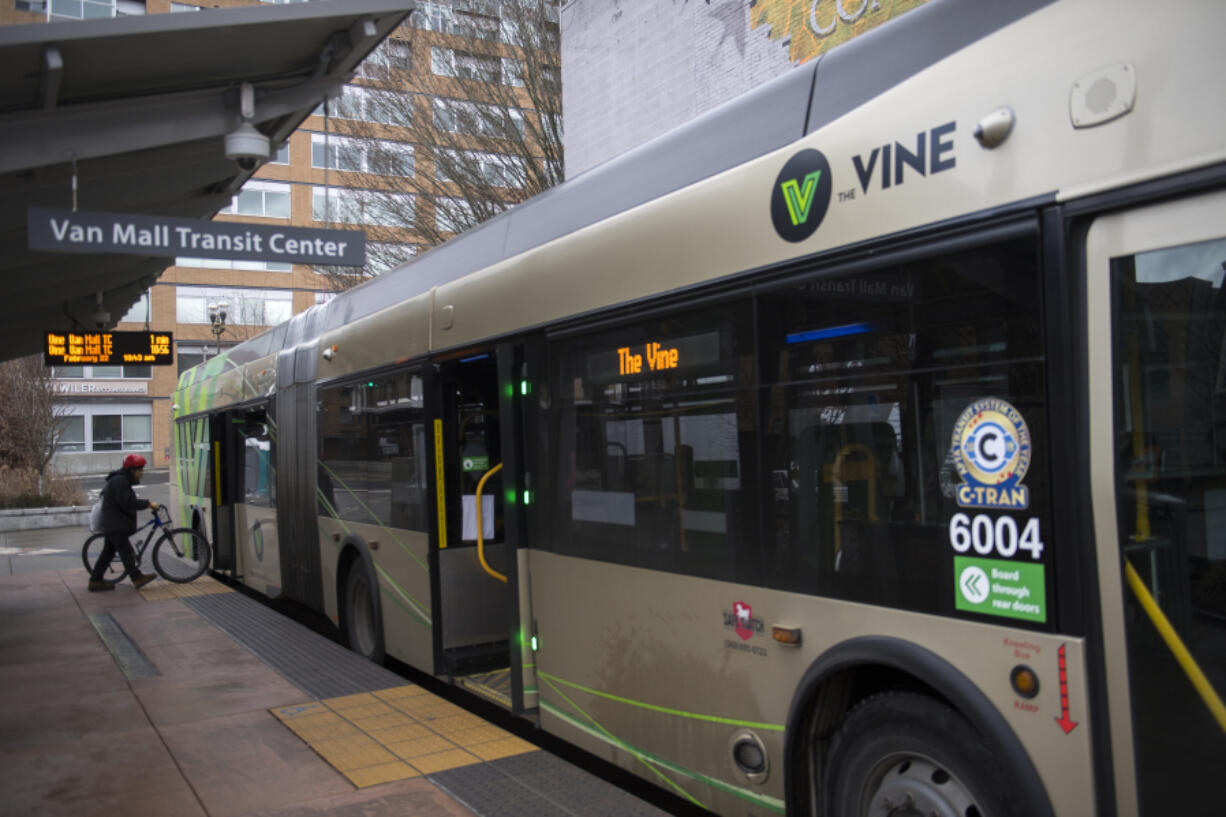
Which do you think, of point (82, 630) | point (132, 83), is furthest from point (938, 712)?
point (82, 630)

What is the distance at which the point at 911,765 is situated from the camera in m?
3.19

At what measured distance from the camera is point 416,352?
6996 millimetres

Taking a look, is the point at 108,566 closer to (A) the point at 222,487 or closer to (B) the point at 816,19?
(A) the point at 222,487

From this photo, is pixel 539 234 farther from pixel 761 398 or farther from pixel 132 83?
pixel 132 83

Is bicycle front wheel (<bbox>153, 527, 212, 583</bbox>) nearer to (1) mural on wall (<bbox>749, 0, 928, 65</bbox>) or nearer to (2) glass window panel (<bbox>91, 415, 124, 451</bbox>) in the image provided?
(1) mural on wall (<bbox>749, 0, 928, 65</bbox>)

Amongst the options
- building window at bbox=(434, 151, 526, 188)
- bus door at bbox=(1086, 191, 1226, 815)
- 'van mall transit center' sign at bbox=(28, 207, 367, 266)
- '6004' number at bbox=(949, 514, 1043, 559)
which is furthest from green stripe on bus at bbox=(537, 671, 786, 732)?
building window at bbox=(434, 151, 526, 188)

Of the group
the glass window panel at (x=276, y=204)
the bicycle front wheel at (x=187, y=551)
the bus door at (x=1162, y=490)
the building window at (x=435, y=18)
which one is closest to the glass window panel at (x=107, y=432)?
the glass window panel at (x=276, y=204)

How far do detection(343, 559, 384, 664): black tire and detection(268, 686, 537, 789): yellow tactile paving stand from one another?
1.07m

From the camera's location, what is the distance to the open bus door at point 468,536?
6844 millimetres

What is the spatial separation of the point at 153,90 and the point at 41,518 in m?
22.8

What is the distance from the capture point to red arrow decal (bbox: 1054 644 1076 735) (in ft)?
8.71

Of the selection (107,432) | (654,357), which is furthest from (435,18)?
(107,432)

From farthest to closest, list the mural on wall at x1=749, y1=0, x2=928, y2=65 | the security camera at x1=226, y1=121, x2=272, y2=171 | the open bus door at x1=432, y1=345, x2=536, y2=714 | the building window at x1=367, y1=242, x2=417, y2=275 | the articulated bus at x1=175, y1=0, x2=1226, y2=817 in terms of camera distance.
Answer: the building window at x1=367, y1=242, x2=417, y2=275
the mural on wall at x1=749, y1=0, x2=928, y2=65
the open bus door at x1=432, y1=345, x2=536, y2=714
the security camera at x1=226, y1=121, x2=272, y2=171
the articulated bus at x1=175, y1=0, x2=1226, y2=817

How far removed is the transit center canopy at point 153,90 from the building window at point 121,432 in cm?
5112
